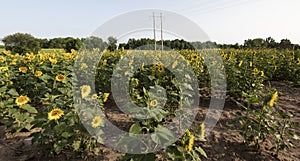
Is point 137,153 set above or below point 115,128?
above

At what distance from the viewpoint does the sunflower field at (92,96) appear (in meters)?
1.95

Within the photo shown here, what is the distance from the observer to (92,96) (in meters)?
2.11

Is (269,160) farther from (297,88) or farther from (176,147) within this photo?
(297,88)

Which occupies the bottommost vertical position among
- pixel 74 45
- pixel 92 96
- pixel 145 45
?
pixel 92 96

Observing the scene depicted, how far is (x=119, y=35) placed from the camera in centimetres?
308

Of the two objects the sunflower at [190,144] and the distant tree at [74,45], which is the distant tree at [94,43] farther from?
the sunflower at [190,144]

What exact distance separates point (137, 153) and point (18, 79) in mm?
3074

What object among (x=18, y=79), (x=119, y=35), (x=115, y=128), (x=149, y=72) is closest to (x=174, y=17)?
(x=119, y=35)

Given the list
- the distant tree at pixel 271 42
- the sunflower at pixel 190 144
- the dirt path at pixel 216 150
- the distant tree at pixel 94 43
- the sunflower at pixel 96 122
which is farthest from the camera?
the distant tree at pixel 271 42

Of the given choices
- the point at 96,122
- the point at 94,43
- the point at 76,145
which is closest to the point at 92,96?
the point at 96,122

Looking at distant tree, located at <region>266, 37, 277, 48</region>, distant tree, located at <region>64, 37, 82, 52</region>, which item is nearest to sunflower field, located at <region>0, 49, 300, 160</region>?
distant tree, located at <region>64, 37, 82, 52</region>

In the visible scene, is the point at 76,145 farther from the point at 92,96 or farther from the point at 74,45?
the point at 74,45

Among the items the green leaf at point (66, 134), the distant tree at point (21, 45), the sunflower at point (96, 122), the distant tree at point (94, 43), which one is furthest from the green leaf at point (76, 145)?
the distant tree at point (21, 45)

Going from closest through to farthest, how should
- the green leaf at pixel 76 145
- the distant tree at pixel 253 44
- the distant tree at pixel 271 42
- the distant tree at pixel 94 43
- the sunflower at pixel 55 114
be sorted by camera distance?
the sunflower at pixel 55 114 → the green leaf at pixel 76 145 → the distant tree at pixel 94 43 → the distant tree at pixel 253 44 → the distant tree at pixel 271 42
